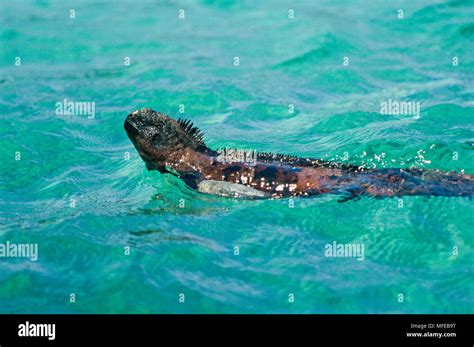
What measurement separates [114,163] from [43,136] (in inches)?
64.4

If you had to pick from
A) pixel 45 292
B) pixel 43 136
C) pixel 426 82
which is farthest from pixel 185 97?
pixel 45 292

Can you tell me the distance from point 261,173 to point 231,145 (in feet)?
9.02

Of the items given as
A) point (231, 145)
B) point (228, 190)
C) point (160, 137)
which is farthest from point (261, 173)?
point (231, 145)

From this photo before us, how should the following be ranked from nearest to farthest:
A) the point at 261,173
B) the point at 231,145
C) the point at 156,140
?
1. the point at 261,173
2. the point at 156,140
3. the point at 231,145

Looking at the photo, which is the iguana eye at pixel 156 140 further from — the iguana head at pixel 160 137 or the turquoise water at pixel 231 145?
the turquoise water at pixel 231 145

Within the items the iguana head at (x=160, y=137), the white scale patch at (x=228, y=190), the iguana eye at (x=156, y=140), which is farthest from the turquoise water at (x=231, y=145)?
the iguana eye at (x=156, y=140)

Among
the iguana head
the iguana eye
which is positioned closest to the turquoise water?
the iguana head

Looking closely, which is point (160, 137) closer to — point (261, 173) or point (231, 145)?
point (261, 173)

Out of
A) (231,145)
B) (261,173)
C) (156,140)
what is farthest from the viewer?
(231,145)

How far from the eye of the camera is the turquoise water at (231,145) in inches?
292

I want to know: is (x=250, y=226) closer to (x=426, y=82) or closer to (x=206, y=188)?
(x=206, y=188)

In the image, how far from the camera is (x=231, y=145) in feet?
37.7

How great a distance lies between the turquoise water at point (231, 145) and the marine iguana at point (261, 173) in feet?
0.47

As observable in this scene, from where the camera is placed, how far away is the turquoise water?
7426 mm
